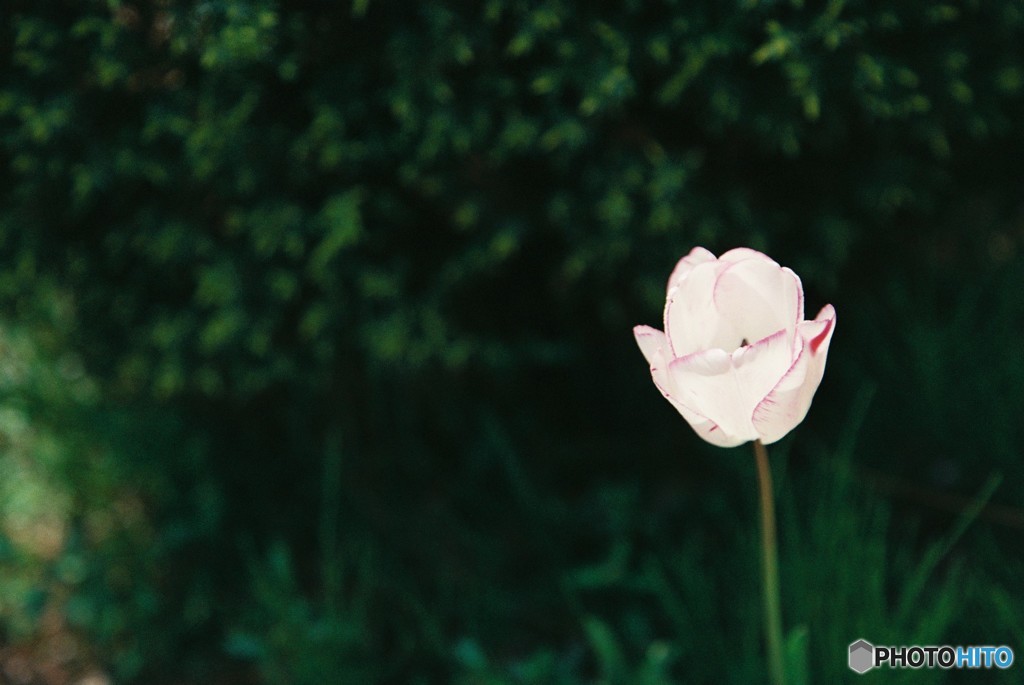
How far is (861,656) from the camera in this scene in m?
1.42

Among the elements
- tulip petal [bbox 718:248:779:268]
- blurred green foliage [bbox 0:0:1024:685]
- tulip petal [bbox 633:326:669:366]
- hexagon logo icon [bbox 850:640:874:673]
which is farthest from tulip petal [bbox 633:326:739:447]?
hexagon logo icon [bbox 850:640:874:673]

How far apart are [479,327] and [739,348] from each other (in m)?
1.02

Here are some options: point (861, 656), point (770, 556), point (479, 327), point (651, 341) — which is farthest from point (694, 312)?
point (479, 327)

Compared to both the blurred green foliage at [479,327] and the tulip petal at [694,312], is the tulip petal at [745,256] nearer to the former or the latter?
the tulip petal at [694,312]

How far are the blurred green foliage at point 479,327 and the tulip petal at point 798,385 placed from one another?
41 cm

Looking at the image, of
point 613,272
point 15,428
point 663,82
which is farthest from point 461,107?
point 15,428

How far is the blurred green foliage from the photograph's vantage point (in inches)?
60.7

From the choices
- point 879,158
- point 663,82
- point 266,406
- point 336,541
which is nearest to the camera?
point 663,82

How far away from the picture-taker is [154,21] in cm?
159

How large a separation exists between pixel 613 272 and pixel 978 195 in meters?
0.94

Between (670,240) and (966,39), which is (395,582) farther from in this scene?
(966,39)

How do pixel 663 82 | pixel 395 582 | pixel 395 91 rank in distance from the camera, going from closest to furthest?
pixel 395 91 → pixel 663 82 → pixel 395 582

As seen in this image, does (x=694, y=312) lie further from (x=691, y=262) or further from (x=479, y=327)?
(x=479, y=327)

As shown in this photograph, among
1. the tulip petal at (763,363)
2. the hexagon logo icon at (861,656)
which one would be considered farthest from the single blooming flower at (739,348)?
the hexagon logo icon at (861,656)
